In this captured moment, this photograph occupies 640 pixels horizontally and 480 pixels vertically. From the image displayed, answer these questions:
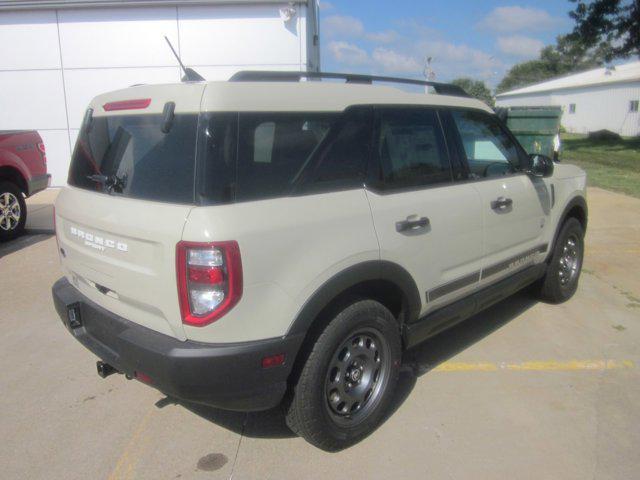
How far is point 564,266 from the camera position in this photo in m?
4.91

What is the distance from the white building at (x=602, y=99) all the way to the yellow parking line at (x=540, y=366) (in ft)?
103

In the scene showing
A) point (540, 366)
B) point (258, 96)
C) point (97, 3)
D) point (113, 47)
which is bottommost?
point (540, 366)

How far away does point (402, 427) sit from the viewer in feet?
10.2

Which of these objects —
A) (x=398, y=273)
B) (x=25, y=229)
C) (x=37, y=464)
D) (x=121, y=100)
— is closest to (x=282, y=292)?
(x=398, y=273)

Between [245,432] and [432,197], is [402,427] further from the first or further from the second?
[432,197]

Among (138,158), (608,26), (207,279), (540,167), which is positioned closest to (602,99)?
(608,26)

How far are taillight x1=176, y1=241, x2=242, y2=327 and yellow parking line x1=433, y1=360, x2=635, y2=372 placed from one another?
2080 millimetres

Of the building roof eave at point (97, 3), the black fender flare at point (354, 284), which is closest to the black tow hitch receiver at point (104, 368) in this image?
the black fender flare at point (354, 284)

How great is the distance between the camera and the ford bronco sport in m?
2.30

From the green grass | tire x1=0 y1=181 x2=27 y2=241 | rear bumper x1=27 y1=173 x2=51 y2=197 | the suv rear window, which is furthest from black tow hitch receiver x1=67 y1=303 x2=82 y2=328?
the green grass

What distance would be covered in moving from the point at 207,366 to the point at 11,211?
259 inches

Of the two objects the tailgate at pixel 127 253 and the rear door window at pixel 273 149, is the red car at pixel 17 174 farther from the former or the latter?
the rear door window at pixel 273 149

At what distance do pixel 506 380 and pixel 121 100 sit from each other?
3.02m

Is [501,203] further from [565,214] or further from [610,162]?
[610,162]
